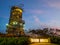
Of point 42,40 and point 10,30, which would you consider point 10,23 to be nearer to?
point 10,30

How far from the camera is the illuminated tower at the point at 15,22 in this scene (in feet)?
139

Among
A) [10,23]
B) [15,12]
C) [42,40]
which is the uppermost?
[15,12]

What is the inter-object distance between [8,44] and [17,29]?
1198 inches

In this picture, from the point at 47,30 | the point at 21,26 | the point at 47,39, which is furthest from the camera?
the point at 21,26

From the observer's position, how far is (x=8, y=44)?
11.7 metres

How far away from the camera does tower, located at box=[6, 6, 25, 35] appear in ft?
139

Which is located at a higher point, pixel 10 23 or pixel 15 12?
pixel 15 12

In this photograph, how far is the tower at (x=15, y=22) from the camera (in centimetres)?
4237

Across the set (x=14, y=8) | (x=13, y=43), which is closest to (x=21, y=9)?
(x=14, y=8)

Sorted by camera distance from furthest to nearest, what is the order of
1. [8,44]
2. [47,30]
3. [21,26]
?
[21,26] < [47,30] < [8,44]

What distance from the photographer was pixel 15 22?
43.2 m

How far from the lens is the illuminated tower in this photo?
42359 mm

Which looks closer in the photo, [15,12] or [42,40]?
[42,40]

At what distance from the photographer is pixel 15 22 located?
43188 mm
